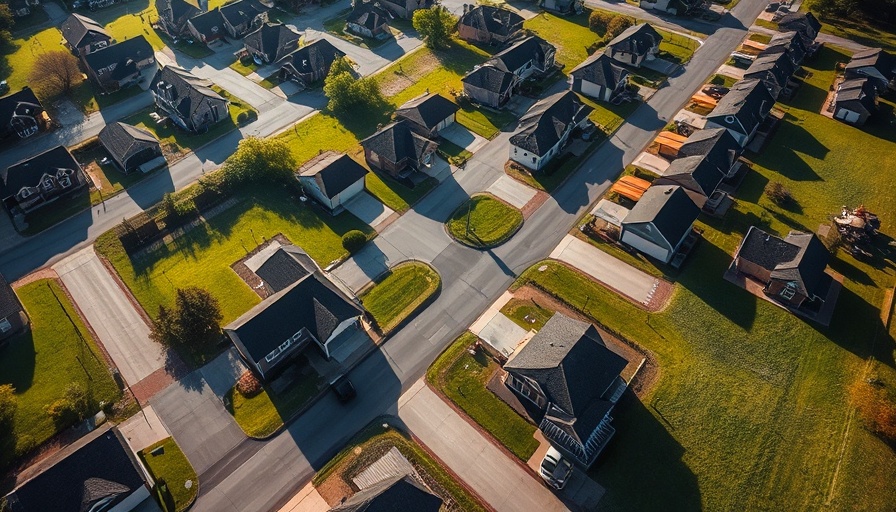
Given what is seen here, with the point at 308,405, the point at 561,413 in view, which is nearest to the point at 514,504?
the point at 561,413

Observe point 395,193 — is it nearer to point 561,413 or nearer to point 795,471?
point 561,413

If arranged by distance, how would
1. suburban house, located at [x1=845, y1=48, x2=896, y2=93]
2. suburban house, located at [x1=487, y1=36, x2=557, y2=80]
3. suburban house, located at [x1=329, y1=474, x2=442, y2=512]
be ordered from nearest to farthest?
suburban house, located at [x1=329, y1=474, x2=442, y2=512]
suburban house, located at [x1=845, y1=48, x2=896, y2=93]
suburban house, located at [x1=487, y1=36, x2=557, y2=80]

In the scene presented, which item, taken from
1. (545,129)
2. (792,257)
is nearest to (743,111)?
(792,257)

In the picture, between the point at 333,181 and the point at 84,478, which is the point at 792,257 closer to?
the point at 333,181

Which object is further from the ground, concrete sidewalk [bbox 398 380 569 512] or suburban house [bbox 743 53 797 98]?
Answer: suburban house [bbox 743 53 797 98]

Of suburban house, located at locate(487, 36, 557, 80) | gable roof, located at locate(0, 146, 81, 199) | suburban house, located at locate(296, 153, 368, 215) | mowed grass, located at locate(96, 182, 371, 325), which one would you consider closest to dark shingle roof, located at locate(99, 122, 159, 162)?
gable roof, located at locate(0, 146, 81, 199)

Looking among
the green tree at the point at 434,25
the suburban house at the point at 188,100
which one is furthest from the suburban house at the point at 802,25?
the suburban house at the point at 188,100

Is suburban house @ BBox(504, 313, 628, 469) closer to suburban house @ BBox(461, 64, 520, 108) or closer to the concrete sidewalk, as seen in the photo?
the concrete sidewalk
